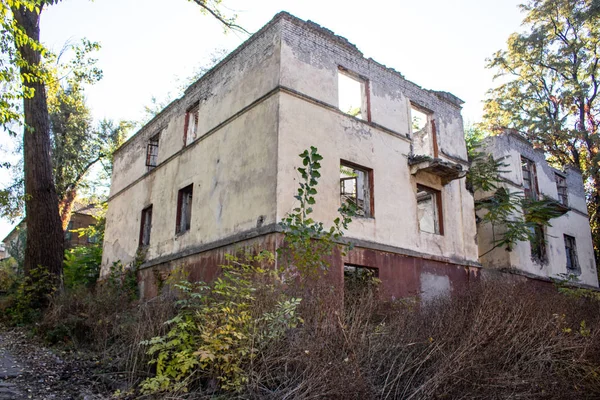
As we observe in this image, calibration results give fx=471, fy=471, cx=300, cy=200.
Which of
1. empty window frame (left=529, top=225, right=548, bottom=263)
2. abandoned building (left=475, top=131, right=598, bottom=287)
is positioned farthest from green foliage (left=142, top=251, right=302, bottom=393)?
empty window frame (left=529, top=225, right=548, bottom=263)

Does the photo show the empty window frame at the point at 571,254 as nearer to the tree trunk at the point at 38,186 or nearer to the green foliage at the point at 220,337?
the green foliage at the point at 220,337

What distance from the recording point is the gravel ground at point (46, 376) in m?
5.91

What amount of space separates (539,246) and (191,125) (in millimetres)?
13941

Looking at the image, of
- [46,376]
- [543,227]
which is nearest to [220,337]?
[46,376]

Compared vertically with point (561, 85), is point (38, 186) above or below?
below

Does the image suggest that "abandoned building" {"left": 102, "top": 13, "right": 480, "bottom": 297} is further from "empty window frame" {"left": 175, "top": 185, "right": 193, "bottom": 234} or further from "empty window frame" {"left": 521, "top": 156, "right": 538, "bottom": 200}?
"empty window frame" {"left": 521, "top": 156, "right": 538, "bottom": 200}

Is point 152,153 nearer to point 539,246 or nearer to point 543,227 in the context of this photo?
point 539,246

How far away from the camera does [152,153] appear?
1709 centimetres

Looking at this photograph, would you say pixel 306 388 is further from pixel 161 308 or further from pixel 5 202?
pixel 5 202

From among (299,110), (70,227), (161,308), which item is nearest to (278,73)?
(299,110)

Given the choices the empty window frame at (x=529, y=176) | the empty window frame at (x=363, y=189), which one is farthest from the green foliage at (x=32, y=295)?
the empty window frame at (x=529, y=176)

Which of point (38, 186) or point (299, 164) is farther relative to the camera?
point (38, 186)

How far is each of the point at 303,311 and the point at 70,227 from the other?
32.1 meters

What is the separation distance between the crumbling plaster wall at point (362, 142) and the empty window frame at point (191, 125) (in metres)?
4.52
